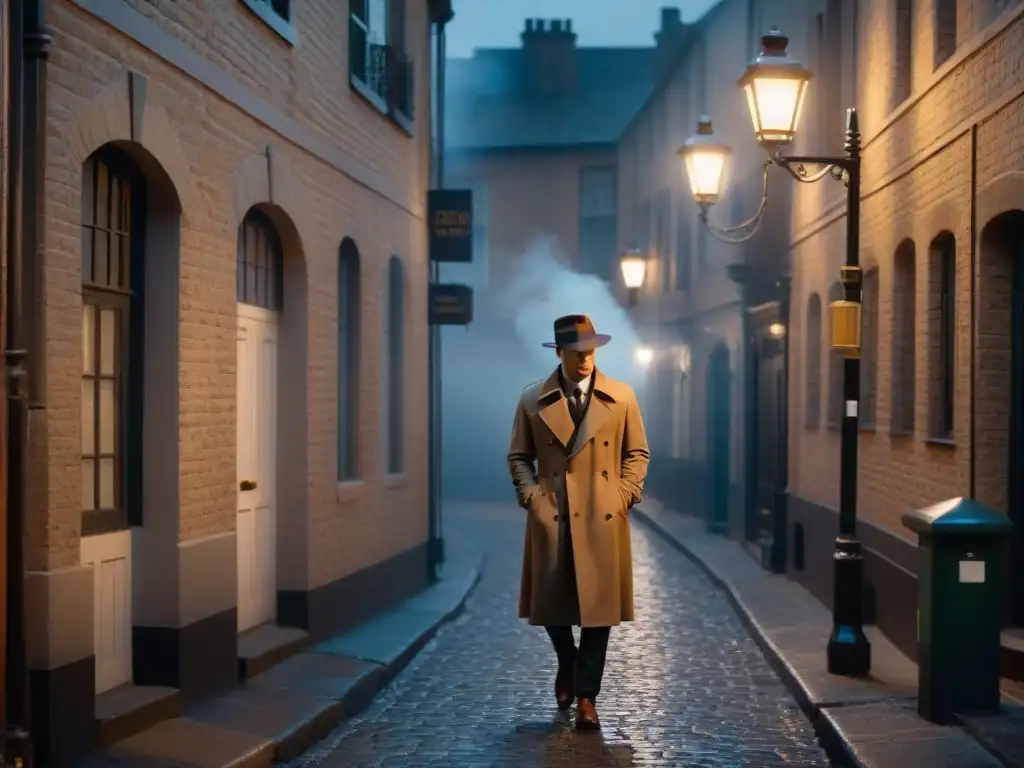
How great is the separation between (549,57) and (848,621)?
33425 mm

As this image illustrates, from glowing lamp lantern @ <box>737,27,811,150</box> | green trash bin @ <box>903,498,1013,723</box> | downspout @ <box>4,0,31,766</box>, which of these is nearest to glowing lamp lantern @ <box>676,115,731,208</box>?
glowing lamp lantern @ <box>737,27,811,150</box>

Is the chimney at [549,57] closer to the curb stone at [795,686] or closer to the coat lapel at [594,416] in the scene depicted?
the curb stone at [795,686]

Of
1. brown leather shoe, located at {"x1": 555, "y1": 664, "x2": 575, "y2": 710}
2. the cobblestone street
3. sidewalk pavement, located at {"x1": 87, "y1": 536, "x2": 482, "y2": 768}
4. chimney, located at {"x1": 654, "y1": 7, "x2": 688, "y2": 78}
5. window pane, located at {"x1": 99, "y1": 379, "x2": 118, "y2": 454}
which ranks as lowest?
the cobblestone street

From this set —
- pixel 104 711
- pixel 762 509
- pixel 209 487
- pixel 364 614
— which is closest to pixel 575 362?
pixel 209 487

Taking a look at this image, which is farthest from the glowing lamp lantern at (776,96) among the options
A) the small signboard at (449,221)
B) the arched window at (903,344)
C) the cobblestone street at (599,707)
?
the small signboard at (449,221)

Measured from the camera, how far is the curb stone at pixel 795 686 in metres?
8.64

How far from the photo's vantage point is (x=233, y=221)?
10477 millimetres

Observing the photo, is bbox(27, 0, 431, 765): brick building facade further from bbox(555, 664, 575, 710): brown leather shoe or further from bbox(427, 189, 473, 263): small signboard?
bbox(555, 664, 575, 710): brown leather shoe

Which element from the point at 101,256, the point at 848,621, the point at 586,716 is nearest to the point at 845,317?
the point at 848,621

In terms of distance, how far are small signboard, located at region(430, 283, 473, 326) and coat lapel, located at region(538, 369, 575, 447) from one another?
805 centimetres

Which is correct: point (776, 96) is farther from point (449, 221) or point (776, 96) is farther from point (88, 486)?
point (449, 221)

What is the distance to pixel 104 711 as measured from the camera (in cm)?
849

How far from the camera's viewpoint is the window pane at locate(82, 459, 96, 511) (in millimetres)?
8984

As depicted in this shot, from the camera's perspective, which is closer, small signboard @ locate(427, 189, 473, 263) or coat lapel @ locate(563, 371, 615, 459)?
coat lapel @ locate(563, 371, 615, 459)
